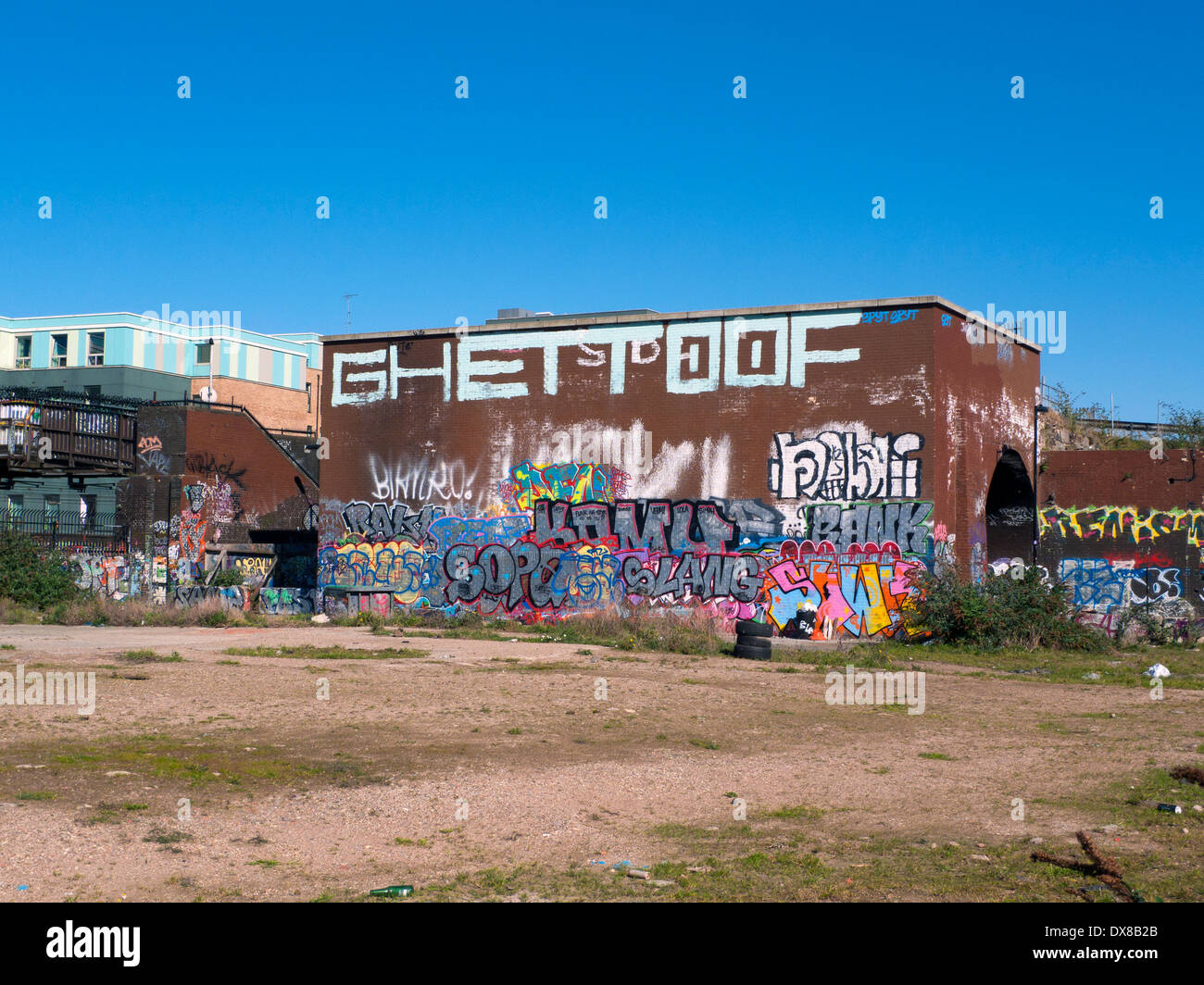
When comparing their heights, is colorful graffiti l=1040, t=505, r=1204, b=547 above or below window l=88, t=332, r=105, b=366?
below

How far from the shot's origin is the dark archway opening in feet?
95.5

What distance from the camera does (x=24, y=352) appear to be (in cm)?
6291

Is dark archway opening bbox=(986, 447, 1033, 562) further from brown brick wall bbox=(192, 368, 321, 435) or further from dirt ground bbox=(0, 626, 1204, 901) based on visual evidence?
brown brick wall bbox=(192, 368, 321, 435)

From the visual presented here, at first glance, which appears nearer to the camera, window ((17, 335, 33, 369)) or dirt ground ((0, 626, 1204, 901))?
dirt ground ((0, 626, 1204, 901))

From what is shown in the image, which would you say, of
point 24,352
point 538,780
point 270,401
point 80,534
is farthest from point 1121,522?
point 24,352

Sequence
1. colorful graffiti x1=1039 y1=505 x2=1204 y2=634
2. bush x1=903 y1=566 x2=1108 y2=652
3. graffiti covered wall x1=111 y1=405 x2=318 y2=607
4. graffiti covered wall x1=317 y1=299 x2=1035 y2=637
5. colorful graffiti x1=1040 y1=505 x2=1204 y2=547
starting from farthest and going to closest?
graffiti covered wall x1=111 y1=405 x2=318 y2=607 → colorful graffiti x1=1040 y1=505 x2=1204 y2=547 → colorful graffiti x1=1039 y1=505 x2=1204 y2=634 → graffiti covered wall x1=317 y1=299 x2=1035 y2=637 → bush x1=903 y1=566 x2=1108 y2=652

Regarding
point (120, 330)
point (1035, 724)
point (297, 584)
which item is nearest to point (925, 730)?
point (1035, 724)

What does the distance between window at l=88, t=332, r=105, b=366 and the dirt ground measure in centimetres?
4734

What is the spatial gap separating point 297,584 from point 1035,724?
1025 inches

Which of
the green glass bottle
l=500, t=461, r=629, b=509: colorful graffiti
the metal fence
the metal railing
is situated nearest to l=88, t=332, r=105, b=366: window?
the metal railing

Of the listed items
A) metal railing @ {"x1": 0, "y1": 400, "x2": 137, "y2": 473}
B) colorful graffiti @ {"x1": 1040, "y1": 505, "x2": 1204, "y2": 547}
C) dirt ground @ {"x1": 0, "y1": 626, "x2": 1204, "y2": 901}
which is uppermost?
metal railing @ {"x1": 0, "y1": 400, "x2": 137, "y2": 473}

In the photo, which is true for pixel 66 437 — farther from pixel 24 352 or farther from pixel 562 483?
pixel 24 352

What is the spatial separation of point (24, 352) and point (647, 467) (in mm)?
49163
